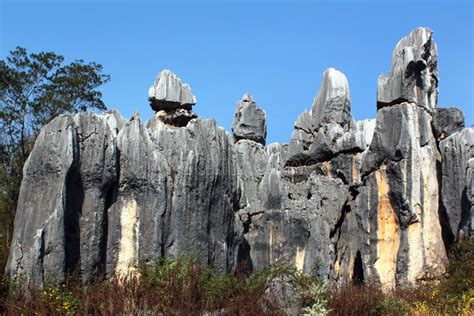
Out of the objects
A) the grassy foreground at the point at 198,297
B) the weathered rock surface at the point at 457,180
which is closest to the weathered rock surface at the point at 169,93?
the grassy foreground at the point at 198,297

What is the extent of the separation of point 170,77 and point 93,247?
4.72 metres

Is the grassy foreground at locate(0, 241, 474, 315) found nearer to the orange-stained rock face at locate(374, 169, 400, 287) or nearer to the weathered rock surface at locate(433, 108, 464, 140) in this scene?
the orange-stained rock face at locate(374, 169, 400, 287)

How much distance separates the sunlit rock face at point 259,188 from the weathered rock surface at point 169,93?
27mm

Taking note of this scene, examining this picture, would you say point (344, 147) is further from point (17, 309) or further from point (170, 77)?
point (17, 309)

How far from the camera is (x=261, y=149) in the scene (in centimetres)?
2166

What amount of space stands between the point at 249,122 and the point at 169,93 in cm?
768

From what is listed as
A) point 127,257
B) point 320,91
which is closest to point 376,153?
point 320,91

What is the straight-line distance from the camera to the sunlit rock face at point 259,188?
37.5ft

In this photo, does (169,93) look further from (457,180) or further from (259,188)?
(457,180)

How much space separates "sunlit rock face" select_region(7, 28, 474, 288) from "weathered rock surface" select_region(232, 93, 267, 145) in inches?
1.5

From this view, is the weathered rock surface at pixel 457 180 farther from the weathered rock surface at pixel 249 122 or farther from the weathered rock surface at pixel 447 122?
the weathered rock surface at pixel 249 122

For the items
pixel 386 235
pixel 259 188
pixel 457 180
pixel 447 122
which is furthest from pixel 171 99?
pixel 447 122

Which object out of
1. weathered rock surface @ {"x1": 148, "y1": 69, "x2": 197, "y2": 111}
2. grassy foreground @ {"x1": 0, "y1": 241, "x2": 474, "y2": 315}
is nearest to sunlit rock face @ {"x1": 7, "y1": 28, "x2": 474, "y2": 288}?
weathered rock surface @ {"x1": 148, "y1": 69, "x2": 197, "y2": 111}

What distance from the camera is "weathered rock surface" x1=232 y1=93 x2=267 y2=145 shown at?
2194cm
